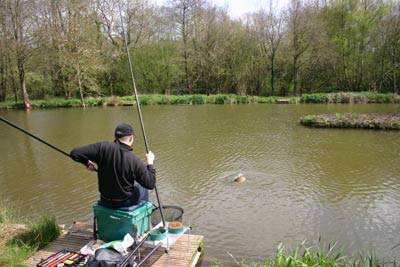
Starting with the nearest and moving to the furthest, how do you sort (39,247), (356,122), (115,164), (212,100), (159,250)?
(115,164), (159,250), (39,247), (356,122), (212,100)

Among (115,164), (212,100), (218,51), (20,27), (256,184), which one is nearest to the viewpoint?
(115,164)

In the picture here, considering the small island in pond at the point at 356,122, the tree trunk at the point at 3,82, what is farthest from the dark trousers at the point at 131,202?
the tree trunk at the point at 3,82

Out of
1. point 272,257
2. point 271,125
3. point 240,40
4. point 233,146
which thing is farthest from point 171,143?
point 240,40

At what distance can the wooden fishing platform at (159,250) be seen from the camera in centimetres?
349

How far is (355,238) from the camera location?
4.80 m

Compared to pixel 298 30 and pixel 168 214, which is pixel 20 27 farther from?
pixel 168 214

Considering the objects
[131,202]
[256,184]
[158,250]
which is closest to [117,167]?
[131,202]

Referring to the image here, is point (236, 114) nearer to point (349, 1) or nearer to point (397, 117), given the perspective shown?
point (397, 117)

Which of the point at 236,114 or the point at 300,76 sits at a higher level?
the point at 300,76

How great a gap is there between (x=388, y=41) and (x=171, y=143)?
24.5m

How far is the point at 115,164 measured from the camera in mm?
3279

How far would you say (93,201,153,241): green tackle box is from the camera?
3426 mm

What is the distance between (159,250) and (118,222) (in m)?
0.57

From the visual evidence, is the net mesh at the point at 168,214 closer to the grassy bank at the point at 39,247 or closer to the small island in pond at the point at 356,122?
the grassy bank at the point at 39,247
